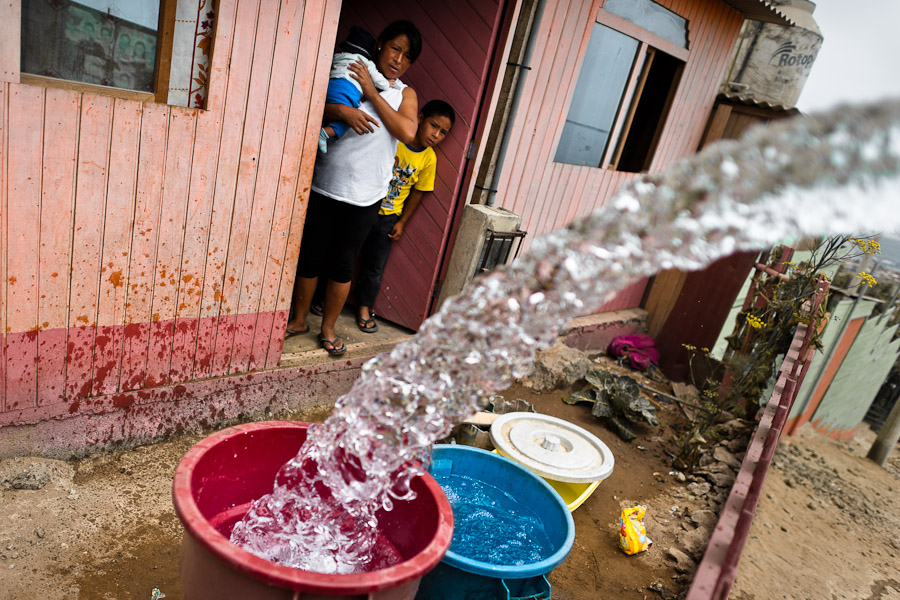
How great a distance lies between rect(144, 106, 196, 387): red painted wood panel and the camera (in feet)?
9.04

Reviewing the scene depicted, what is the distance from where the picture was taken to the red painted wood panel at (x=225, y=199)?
9.13 feet

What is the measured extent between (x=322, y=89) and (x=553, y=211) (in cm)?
301

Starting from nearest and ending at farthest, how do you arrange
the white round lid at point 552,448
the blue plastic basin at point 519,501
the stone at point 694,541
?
the blue plastic basin at point 519,501 < the white round lid at point 552,448 < the stone at point 694,541

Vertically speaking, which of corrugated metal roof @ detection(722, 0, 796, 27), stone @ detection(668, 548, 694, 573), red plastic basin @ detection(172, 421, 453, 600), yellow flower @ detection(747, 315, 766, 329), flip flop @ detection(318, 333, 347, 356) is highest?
corrugated metal roof @ detection(722, 0, 796, 27)

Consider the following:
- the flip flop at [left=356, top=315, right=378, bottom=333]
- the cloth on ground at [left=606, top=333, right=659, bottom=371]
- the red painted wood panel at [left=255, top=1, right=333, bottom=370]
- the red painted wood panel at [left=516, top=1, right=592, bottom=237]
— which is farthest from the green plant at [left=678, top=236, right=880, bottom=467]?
the red painted wood panel at [left=255, top=1, right=333, bottom=370]

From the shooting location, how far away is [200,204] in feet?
9.71

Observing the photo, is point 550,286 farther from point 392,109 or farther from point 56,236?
point 392,109

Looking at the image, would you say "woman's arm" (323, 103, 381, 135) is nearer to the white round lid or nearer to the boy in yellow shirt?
the boy in yellow shirt

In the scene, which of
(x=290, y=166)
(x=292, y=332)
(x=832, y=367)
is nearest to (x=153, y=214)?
(x=290, y=166)

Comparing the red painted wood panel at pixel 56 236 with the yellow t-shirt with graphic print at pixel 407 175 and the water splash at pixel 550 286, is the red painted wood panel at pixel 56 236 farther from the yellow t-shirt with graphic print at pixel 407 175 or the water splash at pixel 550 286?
the yellow t-shirt with graphic print at pixel 407 175

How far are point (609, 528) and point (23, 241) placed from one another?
3.35 m

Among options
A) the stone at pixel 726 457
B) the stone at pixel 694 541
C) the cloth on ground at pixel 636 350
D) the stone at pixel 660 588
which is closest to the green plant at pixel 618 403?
the stone at pixel 726 457

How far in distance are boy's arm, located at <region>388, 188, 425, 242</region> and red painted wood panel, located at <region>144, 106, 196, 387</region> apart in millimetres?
1821

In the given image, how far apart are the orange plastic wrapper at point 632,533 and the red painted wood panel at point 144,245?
2.69m
